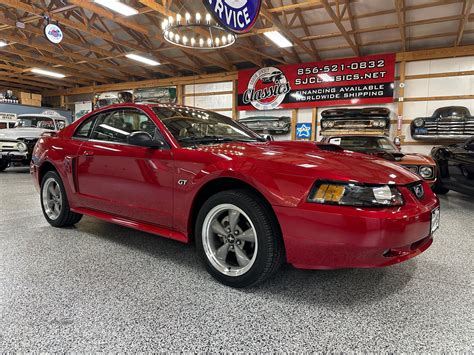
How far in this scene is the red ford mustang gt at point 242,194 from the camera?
162 centimetres

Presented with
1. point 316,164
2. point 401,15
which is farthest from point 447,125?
point 316,164

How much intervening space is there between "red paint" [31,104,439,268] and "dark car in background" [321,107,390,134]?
8096 millimetres

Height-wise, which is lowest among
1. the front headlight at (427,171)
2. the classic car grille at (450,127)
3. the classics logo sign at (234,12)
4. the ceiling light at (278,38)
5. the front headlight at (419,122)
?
the front headlight at (427,171)

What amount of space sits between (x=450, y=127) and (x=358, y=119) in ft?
7.90

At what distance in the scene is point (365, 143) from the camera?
5.82m

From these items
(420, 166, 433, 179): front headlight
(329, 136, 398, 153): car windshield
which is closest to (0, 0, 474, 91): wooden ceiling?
(329, 136, 398, 153): car windshield

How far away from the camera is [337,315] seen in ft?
5.52

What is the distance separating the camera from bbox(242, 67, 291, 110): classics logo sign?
1174 centimetres

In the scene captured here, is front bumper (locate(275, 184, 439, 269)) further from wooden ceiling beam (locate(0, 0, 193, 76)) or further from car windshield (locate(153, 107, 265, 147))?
wooden ceiling beam (locate(0, 0, 193, 76))

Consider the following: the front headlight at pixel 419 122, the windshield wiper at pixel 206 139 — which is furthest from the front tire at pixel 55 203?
the front headlight at pixel 419 122

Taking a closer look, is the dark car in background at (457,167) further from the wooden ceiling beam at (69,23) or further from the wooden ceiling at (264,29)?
the wooden ceiling beam at (69,23)

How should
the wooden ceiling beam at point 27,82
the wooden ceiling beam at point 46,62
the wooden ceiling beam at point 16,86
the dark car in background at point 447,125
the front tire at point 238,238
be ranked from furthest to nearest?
the wooden ceiling beam at point 16,86
the wooden ceiling beam at point 27,82
the wooden ceiling beam at point 46,62
the dark car in background at point 447,125
the front tire at point 238,238

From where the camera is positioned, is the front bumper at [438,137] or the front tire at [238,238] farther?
the front bumper at [438,137]

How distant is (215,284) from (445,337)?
127cm
